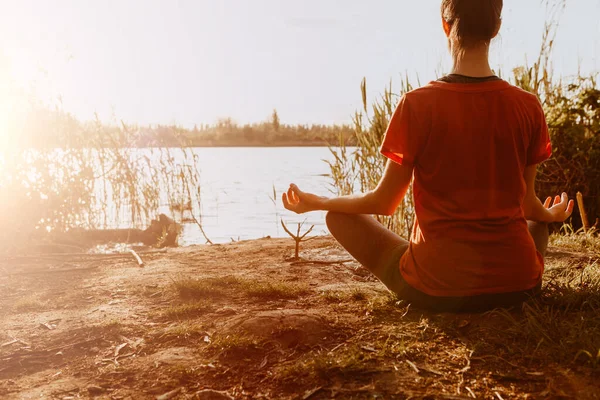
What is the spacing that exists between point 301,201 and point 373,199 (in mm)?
400

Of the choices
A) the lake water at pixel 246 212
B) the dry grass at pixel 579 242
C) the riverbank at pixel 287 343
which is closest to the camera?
the riverbank at pixel 287 343

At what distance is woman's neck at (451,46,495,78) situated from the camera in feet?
6.94

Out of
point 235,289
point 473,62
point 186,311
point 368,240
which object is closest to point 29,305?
point 186,311

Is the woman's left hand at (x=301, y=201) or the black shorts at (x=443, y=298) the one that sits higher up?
the woman's left hand at (x=301, y=201)

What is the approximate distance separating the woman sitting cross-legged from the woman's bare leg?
7.0 inches

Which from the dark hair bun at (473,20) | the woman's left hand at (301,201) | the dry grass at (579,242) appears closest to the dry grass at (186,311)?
the woman's left hand at (301,201)

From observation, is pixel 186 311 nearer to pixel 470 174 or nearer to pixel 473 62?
pixel 470 174

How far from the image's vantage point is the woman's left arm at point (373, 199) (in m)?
2.21

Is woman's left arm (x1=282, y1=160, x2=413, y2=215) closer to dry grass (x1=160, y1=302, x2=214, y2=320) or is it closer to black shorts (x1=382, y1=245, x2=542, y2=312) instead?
black shorts (x1=382, y1=245, x2=542, y2=312)

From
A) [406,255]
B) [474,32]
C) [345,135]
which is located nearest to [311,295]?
[406,255]

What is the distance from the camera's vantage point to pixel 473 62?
6.95 feet

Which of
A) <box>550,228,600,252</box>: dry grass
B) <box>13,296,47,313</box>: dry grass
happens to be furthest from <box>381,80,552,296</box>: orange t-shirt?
<box>550,228,600,252</box>: dry grass

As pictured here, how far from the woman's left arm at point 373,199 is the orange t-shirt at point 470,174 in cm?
6

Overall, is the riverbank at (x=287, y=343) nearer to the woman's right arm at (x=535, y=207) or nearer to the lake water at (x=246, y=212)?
the woman's right arm at (x=535, y=207)
